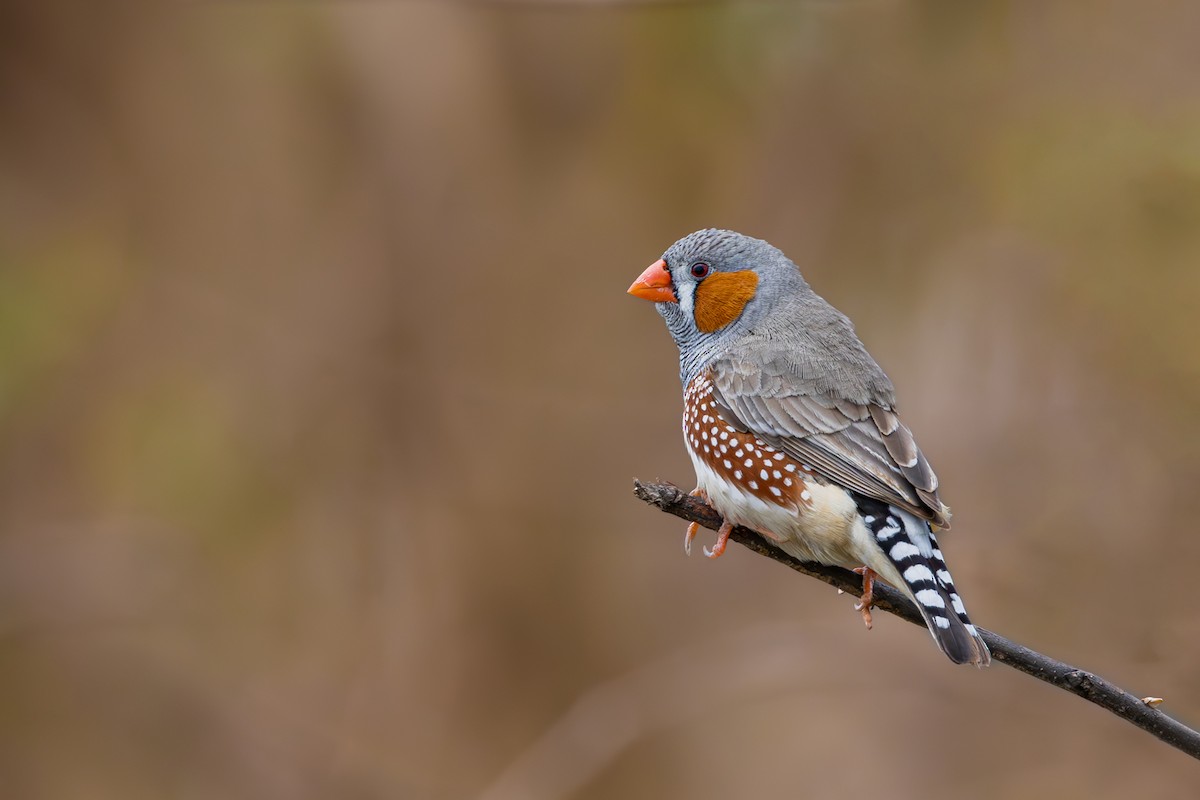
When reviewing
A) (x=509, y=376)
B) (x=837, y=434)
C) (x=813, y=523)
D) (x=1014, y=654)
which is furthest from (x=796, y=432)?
(x=509, y=376)

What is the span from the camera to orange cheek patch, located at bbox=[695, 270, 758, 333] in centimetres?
396

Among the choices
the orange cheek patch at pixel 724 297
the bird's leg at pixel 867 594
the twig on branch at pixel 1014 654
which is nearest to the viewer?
the twig on branch at pixel 1014 654

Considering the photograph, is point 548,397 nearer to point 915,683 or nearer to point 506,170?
point 506,170

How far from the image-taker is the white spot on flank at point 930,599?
2727mm

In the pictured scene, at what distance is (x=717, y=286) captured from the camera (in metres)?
3.97

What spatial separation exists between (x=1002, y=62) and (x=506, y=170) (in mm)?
3055

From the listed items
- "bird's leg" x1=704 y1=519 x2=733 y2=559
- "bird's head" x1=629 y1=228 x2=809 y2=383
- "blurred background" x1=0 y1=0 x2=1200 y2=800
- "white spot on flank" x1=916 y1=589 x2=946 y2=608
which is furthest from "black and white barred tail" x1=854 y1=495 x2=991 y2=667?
"blurred background" x1=0 y1=0 x2=1200 y2=800

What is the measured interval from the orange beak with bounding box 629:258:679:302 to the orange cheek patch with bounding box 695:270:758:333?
0.13m

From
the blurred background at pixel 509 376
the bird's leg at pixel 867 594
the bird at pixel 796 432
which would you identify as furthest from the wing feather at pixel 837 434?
the blurred background at pixel 509 376

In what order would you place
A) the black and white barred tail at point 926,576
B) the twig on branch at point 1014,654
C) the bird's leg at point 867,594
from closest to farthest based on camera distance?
1. the twig on branch at point 1014,654
2. the black and white barred tail at point 926,576
3. the bird's leg at point 867,594

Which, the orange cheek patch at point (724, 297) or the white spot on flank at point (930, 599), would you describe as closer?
the white spot on flank at point (930, 599)

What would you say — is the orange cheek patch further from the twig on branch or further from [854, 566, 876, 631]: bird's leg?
[854, 566, 876, 631]: bird's leg

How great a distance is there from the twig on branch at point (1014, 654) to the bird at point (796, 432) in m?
0.04

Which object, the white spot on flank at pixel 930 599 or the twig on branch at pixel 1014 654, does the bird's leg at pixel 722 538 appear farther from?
the white spot on flank at pixel 930 599
